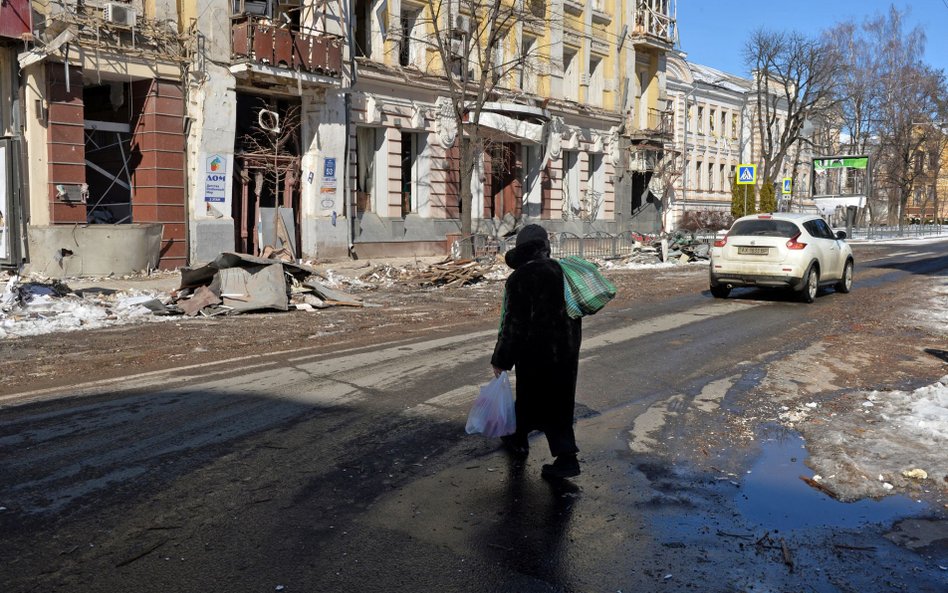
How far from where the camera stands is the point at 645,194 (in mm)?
43250

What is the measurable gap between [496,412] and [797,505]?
1.94m

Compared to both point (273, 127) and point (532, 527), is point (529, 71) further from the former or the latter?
point (532, 527)

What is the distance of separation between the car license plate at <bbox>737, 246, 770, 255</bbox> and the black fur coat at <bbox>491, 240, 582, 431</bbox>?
11388 millimetres

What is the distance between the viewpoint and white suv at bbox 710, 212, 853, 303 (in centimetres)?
1572

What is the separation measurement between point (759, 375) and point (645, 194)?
35.0 meters

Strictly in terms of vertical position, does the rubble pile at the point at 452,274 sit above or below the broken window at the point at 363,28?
below

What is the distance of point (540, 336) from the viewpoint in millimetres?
5359

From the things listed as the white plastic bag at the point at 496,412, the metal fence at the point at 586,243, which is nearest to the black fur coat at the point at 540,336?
the white plastic bag at the point at 496,412

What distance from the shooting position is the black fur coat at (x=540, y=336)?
17.5ft

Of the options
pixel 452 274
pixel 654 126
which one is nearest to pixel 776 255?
pixel 452 274

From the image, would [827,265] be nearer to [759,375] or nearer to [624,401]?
[759,375]

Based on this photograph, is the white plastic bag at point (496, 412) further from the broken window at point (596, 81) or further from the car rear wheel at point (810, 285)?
the broken window at point (596, 81)

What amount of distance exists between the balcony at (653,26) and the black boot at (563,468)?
36975mm

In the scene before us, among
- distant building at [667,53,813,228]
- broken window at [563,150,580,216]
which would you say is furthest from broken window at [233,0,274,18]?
distant building at [667,53,813,228]
